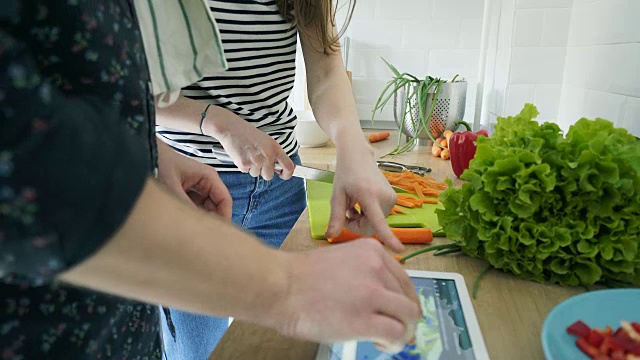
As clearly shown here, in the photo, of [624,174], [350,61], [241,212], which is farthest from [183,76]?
[350,61]

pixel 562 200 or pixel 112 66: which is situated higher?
pixel 112 66

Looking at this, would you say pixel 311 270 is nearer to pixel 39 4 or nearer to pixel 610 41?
pixel 39 4

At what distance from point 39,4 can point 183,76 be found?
221 mm

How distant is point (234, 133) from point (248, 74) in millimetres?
155

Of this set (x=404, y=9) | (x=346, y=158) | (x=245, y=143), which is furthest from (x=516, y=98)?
(x=245, y=143)

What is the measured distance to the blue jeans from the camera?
878mm

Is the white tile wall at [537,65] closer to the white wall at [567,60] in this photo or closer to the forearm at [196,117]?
the white wall at [567,60]

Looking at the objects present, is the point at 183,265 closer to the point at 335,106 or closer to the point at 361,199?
the point at 361,199

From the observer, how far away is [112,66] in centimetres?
36

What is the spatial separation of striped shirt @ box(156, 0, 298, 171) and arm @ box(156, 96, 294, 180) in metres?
0.07

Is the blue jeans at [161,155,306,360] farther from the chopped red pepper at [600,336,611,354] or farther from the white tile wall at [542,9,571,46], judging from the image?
the white tile wall at [542,9,571,46]

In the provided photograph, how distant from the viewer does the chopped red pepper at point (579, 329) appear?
476 millimetres

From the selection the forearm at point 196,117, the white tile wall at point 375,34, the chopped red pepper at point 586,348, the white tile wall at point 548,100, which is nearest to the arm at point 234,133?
the forearm at point 196,117

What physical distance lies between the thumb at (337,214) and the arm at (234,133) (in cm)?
12
